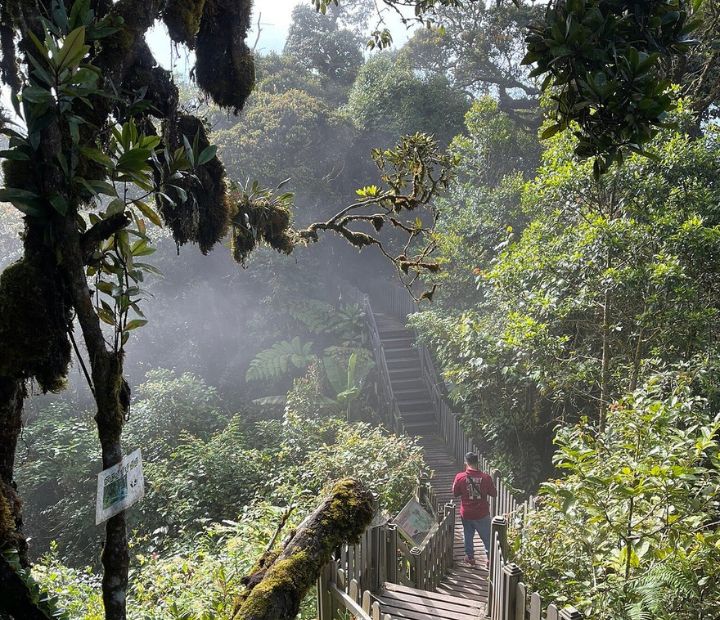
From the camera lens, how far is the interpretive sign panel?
625cm

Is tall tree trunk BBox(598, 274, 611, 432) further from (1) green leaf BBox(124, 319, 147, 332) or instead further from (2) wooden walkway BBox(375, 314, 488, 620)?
(1) green leaf BBox(124, 319, 147, 332)

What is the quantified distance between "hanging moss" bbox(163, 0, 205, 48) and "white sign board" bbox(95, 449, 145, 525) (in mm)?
2414

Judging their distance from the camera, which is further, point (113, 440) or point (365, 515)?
point (365, 515)

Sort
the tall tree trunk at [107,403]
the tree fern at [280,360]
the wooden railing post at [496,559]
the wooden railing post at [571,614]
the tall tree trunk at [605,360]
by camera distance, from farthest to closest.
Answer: the tree fern at [280,360] < the tall tree trunk at [605,360] < the wooden railing post at [496,559] < the wooden railing post at [571,614] < the tall tree trunk at [107,403]

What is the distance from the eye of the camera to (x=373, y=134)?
19.4 metres

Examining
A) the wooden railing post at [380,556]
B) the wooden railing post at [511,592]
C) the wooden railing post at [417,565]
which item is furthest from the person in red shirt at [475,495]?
the wooden railing post at [511,592]

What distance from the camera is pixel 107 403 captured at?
2541 mm

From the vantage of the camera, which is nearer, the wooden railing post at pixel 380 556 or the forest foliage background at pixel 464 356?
the forest foliage background at pixel 464 356

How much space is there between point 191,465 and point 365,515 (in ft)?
23.7

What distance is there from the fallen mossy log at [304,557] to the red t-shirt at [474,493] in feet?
11.3

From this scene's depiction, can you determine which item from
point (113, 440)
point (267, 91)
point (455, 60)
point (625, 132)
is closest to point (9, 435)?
point (113, 440)

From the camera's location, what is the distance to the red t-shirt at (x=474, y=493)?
6.98 metres

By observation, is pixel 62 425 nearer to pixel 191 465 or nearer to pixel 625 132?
pixel 191 465

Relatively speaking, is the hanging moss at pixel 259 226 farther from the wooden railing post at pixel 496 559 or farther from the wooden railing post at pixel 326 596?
the wooden railing post at pixel 496 559
